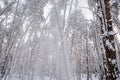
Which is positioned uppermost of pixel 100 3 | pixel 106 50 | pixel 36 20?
pixel 100 3

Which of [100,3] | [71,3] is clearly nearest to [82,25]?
[71,3]

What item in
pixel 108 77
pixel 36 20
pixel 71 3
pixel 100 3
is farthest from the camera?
pixel 36 20

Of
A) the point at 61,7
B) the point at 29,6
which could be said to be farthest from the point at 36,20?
the point at 61,7

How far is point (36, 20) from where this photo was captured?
2031cm

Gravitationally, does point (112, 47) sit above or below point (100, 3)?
below

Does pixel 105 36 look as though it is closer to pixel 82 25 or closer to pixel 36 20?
pixel 36 20

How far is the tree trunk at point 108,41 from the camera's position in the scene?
483 centimetres

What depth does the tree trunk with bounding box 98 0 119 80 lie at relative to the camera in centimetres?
483

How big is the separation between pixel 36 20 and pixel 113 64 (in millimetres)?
16606

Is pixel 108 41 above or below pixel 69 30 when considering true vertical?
above

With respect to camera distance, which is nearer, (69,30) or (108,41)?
(108,41)

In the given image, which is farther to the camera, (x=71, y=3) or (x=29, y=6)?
(x=29, y=6)

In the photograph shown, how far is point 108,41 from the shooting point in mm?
5180

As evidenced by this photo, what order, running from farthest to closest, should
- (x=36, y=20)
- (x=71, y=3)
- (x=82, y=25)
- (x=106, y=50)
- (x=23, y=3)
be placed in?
(x=82, y=25) → (x=36, y=20) → (x=23, y=3) → (x=71, y=3) → (x=106, y=50)
